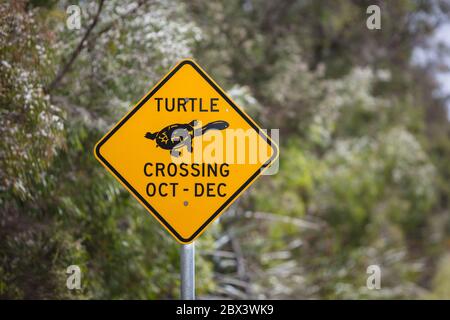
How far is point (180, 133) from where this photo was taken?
3859 mm

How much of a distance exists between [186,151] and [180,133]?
13cm

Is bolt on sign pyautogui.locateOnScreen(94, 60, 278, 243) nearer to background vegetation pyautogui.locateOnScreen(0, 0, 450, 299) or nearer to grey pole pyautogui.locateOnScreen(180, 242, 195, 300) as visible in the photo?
grey pole pyautogui.locateOnScreen(180, 242, 195, 300)

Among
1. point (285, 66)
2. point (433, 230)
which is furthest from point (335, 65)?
point (433, 230)

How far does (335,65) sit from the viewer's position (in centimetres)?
1459

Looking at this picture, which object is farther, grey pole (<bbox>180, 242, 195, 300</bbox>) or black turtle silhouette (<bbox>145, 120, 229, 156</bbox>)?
black turtle silhouette (<bbox>145, 120, 229, 156</bbox>)

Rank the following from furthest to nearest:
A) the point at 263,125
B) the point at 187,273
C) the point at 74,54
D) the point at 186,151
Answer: the point at 263,125 < the point at 74,54 < the point at 186,151 < the point at 187,273

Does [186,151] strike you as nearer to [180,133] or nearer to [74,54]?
[180,133]

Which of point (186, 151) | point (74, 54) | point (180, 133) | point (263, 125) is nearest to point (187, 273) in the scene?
point (186, 151)

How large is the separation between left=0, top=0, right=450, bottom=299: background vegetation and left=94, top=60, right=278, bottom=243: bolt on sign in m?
1.09

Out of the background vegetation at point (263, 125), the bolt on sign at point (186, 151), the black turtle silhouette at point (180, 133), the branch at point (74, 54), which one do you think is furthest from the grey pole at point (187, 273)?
the branch at point (74, 54)

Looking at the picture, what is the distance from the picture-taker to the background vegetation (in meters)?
5.17

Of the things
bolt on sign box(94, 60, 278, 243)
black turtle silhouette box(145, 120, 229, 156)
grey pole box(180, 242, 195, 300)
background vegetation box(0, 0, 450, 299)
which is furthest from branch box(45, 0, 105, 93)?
grey pole box(180, 242, 195, 300)

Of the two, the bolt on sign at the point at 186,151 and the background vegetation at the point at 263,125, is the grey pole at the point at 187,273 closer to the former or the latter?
the bolt on sign at the point at 186,151
